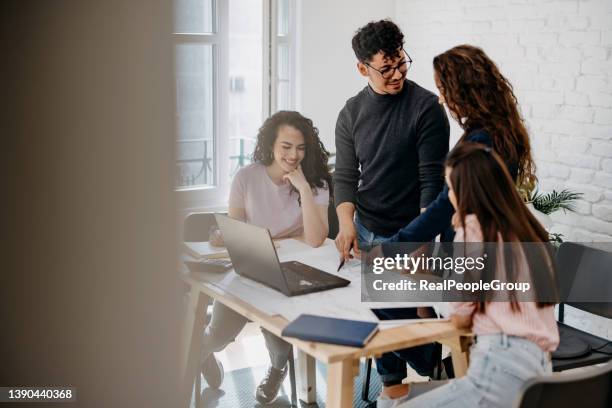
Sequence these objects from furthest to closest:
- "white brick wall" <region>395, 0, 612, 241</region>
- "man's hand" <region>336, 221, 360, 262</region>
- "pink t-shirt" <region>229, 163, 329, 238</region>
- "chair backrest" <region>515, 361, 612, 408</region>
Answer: "white brick wall" <region>395, 0, 612, 241</region> → "pink t-shirt" <region>229, 163, 329, 238</region> → "man's hand" <region>336, 221, 360, 262</region> → "chair backrest" <region>515, 361, 612, 408</region>

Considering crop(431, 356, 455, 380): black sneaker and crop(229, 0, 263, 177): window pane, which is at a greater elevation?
crop(229, 0, 263, 177): window pane

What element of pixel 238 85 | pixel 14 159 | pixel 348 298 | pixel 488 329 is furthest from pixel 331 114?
pixel 14 159

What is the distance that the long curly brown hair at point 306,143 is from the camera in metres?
2.70

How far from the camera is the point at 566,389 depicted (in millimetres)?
1439

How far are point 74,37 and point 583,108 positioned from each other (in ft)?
10.3

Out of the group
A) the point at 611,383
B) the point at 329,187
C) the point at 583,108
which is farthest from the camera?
the point at 583,108

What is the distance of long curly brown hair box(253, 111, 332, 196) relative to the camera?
270 cm

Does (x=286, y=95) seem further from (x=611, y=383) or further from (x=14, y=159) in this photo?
(x=14, y=159)

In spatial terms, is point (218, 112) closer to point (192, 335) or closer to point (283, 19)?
point (283, 19)

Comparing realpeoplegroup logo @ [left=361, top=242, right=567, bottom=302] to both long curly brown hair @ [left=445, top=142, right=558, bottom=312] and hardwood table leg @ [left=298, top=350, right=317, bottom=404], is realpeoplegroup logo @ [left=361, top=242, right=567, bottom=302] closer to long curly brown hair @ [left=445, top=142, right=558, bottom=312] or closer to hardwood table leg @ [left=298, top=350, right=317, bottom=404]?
long curly brown hair @ [left=445, top=142, right=558, bottom=312]

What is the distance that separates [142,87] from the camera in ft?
1.66

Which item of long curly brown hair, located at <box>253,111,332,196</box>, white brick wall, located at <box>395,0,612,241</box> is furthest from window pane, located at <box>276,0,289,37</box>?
long curly brown hair, located at <box>253,111,332,196</box>

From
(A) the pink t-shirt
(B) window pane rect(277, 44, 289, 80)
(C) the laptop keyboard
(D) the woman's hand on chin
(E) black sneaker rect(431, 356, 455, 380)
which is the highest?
(B) window pane rect(277, 44, 289, 80)

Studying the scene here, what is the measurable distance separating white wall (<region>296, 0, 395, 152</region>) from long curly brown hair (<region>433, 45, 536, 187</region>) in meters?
2.07
